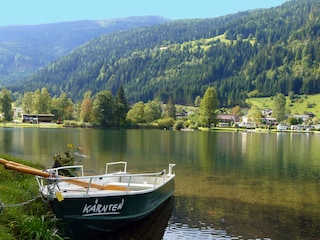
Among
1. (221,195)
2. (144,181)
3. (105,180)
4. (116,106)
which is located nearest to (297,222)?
(221,195)

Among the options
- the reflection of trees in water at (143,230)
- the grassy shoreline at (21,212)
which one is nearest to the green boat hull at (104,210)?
the reflection of trees in water at (143,230)

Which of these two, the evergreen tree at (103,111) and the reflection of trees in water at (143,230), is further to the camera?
the evergreen tree at (103,111)

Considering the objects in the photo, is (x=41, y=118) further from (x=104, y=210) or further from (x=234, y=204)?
(x=104, y=210)

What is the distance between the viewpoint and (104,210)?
55.6ft

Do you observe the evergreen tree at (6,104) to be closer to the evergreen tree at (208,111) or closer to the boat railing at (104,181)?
the evergreen tree at (208,111)

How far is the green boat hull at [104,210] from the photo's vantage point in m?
16.0

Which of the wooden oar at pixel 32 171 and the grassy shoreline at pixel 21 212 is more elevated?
the wooden oar at pixel 32 171

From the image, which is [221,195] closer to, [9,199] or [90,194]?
[90,194]

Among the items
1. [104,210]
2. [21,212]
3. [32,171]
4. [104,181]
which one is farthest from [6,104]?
[32,171]

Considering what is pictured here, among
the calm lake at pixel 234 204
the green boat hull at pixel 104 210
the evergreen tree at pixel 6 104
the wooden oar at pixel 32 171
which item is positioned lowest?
the calm lake at pixel 234 204

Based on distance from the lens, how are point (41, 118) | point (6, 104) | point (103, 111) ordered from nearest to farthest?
point (103, 111)
point (6, 104)
point (41, 118)

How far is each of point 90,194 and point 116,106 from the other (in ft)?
466

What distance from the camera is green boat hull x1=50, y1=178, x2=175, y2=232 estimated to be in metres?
16.0

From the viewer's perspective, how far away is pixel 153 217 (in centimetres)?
2159
